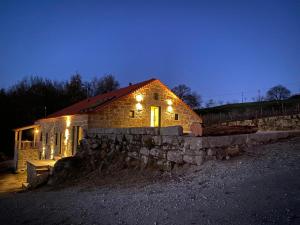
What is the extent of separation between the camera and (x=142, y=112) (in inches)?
651

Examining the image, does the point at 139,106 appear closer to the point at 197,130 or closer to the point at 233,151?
the point at 197,130

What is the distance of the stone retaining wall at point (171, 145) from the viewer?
19.6ft

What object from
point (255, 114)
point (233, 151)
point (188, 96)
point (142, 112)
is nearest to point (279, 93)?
point (188, 96)

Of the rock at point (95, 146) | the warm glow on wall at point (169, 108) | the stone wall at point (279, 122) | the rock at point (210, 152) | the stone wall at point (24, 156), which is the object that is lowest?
the stone wall at point (24, 156)

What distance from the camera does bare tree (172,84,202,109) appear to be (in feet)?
146

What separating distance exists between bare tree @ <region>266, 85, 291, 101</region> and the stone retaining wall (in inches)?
1457

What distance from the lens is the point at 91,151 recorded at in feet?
34.6

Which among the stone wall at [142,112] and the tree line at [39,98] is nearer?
the stone wall at [142,112]

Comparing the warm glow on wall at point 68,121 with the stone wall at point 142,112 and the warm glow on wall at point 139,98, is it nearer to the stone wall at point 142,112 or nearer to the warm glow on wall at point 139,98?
the stone wall at point 142,112

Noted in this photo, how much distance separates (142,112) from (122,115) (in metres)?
1.57

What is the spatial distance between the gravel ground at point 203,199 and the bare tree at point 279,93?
3840 centimetres

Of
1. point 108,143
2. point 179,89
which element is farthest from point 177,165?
point 179,89

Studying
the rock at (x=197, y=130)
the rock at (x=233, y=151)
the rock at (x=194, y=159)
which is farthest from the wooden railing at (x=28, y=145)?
the rock at (x=233, y=151)

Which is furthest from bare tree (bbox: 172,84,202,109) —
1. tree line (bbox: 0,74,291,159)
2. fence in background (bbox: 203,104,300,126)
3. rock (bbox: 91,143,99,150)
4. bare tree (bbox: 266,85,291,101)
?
rock (bbox: 91,143,99,150)
